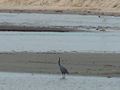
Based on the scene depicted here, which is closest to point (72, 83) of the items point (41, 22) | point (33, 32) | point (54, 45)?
point (54, 45)

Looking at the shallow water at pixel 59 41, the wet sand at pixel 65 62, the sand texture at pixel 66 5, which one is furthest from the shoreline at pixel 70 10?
the wet sand at pixel 65 62

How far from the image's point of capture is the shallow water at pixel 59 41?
21359mm

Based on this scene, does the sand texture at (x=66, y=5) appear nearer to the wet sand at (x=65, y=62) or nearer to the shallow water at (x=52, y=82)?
the wet sand at (x=65, y=62)

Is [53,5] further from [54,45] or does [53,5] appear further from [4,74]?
[4,74]

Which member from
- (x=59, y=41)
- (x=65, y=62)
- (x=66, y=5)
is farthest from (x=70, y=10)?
(x=65, y=62)

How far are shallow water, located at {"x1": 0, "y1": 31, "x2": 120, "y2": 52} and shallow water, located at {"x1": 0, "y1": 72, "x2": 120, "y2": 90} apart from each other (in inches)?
192

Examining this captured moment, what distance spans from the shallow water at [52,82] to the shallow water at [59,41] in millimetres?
4883

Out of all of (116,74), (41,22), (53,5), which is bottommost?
(53,5)

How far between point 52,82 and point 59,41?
8037mm

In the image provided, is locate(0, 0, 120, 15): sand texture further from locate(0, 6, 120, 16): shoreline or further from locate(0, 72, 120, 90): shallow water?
locate(0, 72, 120, 90): shallow water

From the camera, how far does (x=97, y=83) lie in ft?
49.8

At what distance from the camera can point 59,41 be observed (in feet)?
75.8

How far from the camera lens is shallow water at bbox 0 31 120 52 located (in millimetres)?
21359

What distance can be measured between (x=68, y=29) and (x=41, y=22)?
3500 millimetres
